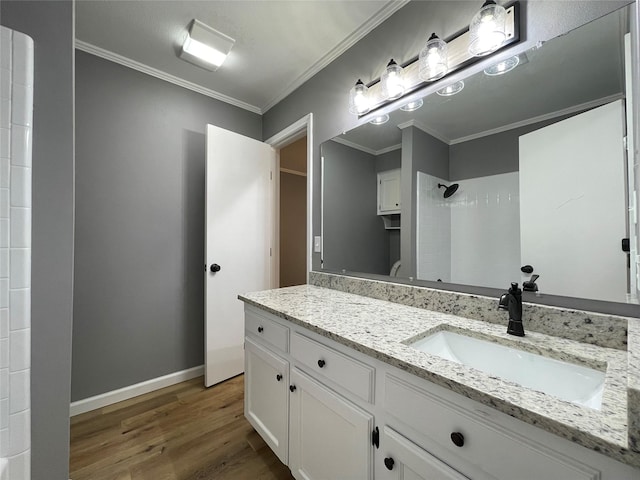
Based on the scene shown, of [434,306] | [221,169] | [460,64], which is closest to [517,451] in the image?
[434,306]

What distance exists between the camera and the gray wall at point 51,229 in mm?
950

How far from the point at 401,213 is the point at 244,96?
1.89 m

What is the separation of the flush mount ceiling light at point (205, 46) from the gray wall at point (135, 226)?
0.42 m

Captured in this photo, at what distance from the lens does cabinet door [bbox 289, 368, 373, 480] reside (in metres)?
0.86

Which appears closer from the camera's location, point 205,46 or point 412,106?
point 412,106

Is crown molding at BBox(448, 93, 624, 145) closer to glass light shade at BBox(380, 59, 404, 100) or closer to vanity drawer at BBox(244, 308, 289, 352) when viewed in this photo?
glass light shade at BBox(380, 59, 404, 100)

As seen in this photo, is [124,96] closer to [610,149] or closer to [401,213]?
[401,213]

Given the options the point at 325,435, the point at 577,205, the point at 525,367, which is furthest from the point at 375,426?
the point at 577,205

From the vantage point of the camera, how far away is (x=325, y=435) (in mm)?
988

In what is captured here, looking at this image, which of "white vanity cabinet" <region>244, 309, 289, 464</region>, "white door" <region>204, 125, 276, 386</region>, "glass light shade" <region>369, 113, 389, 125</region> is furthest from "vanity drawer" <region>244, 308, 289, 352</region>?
"glass light shade" <region>369, 113, 389, 125</region>

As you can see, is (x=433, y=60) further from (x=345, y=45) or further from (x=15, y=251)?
(x=15, y=251)

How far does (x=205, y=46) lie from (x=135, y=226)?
4.52ft

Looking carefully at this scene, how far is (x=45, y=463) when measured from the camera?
3.18ft

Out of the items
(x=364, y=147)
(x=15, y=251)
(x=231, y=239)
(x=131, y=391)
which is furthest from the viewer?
(x=231, y=239)
